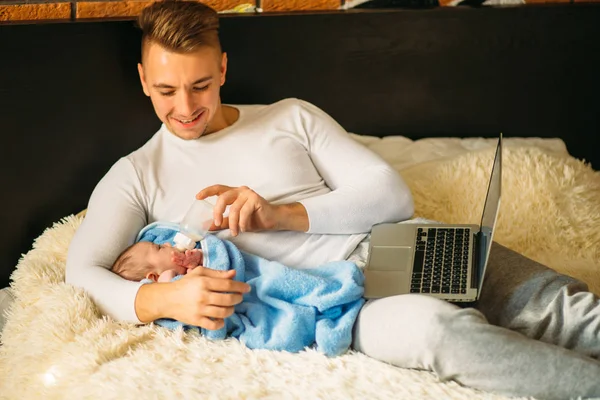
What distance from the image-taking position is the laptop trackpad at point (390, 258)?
181 cm

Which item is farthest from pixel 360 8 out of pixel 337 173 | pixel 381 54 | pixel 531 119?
pixel 337 173

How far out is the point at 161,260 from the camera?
5.85ft

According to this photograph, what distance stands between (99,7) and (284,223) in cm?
110

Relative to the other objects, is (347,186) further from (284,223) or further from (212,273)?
(212,273)

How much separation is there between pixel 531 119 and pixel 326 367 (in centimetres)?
146

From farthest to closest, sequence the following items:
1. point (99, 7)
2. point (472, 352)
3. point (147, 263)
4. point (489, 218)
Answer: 1. point (99, 7)
2. point (147, 263)
3. point (489, 218)
4. point (472, 352)

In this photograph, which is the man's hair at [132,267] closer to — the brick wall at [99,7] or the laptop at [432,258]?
the laptop at [432,258]

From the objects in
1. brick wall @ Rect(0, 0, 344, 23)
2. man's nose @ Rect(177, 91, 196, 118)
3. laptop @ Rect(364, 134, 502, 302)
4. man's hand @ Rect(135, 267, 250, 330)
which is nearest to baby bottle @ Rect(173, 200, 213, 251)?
man's hand @ Rect(135, 267, 250, 330)

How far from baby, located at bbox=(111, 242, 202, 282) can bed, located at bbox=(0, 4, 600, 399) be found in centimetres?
11

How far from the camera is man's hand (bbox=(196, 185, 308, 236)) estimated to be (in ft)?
5.72

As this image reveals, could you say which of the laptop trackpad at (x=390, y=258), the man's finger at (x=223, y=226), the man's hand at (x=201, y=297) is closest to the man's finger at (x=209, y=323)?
the man's hand at (x=201, y=297)

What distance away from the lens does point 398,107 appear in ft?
8.77

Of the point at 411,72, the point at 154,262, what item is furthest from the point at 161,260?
the point at 411,72

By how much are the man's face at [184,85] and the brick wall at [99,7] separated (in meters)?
0.49
